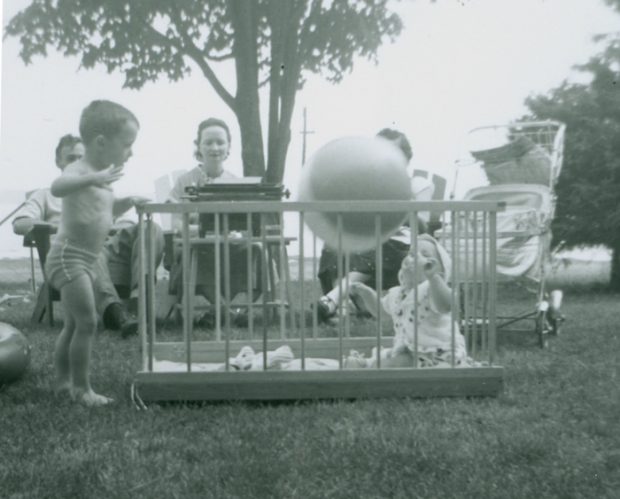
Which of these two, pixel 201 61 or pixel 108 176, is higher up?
pixel 201 61

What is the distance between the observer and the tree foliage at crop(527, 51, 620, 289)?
6.19 m

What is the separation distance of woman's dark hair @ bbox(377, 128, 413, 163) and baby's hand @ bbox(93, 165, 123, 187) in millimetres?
1720

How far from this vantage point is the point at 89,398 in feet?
8.41

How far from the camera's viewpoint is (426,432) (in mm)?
2115

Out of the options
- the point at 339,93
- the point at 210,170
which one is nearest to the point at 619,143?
the point at 339,93

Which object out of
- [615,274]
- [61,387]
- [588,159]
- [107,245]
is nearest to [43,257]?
[107,245]

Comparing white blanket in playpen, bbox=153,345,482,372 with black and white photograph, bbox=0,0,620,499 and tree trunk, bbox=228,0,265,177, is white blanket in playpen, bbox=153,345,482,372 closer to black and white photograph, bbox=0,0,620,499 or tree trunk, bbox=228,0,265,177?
black and white photograph, bbox=0,0,620,499

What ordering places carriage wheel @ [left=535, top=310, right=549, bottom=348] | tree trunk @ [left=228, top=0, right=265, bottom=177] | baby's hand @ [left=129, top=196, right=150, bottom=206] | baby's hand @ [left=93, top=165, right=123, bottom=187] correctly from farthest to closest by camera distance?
tree trunk @ [left=228, top=0, right=265, bottom=177], carriage wheel @ [left=535, top=310, right=549, bottom=348], baby's hand @ [left=93, top=165, right=123, bottom=187], baby's hand @ [left=129, top=196, right=150, bottom=206]

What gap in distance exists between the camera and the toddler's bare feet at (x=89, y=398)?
2.52 meters

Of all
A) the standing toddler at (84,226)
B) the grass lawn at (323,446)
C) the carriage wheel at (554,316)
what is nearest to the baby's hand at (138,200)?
the standing toddler at (84,226)

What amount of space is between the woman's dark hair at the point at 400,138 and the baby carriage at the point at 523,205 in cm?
57

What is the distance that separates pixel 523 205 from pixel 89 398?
10.8 ft

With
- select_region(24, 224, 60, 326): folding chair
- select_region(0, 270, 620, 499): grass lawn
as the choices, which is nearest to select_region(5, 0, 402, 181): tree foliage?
select_region(24, 224, 60, 326): folding chair

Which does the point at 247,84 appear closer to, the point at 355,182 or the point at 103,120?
the point at 103,120
